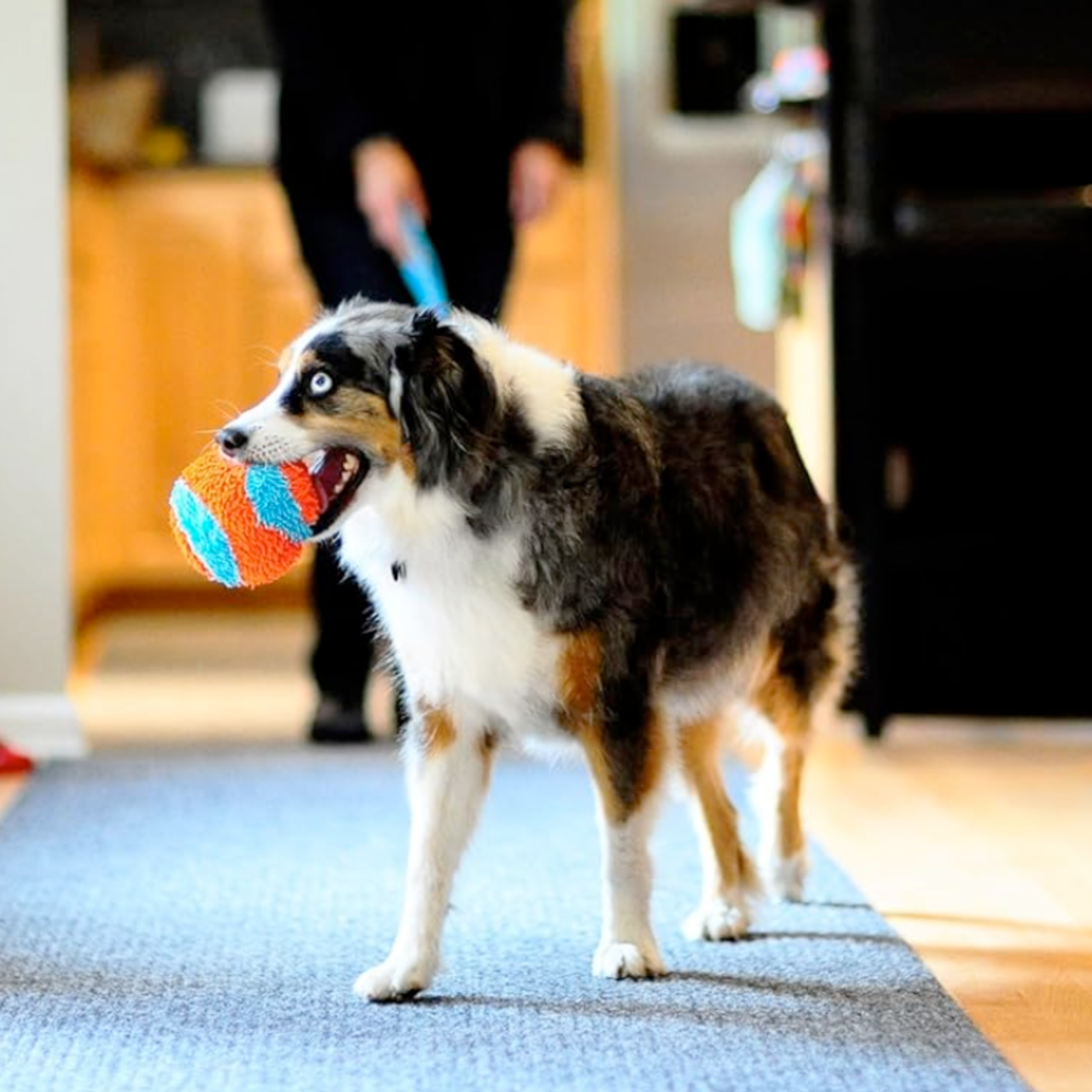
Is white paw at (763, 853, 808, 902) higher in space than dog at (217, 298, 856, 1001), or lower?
lower

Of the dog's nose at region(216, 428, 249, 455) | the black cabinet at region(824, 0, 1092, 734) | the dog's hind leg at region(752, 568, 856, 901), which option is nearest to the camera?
the dog's nose at region(216, 428, 249, 455)

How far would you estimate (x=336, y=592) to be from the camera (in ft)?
13.2

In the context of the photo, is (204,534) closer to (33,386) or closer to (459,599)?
(459,599)

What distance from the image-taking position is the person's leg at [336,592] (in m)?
3.86

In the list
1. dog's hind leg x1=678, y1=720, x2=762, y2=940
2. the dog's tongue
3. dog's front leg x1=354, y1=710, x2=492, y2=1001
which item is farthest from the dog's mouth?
dog's hind leg x1=678, y1=720, x2=762, y2=940

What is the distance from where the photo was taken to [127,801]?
135 inches

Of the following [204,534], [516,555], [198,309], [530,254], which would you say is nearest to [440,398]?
[516,555]

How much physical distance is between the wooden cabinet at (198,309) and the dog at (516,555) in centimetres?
409

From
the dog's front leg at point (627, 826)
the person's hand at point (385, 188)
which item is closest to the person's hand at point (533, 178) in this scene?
the person's hand at point (385, 188)

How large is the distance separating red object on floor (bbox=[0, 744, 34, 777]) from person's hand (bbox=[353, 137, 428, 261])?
106 centimetres

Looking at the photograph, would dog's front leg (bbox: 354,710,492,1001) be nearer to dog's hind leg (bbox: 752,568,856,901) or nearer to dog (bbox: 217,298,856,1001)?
dog (bbox: 217,298,856,1001)

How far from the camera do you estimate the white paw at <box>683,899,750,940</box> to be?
2488mm

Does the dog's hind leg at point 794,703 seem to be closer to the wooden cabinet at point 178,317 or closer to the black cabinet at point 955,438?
the black cabinet at point 955,438

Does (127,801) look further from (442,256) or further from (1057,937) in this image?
(1057,937)
